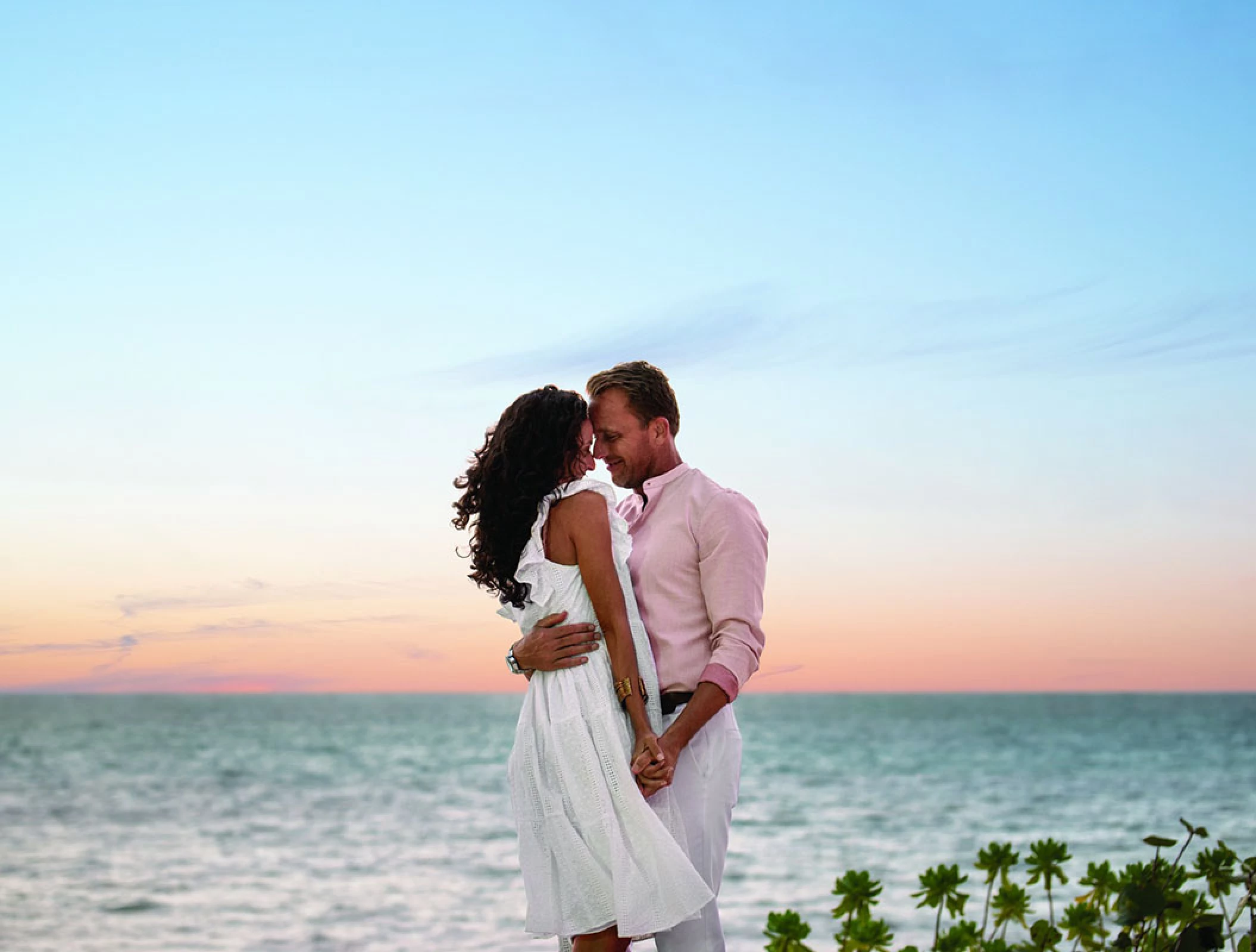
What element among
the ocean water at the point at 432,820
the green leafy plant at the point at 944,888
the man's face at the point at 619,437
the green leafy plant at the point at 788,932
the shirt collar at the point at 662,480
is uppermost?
the man's face at the point at 619,437

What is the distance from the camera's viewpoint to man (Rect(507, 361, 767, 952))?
3.20 metres

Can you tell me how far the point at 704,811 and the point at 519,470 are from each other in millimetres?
996

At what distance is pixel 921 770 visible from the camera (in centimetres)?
2988

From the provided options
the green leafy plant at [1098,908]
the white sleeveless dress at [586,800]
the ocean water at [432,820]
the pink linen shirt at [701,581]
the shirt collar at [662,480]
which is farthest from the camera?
the ocean water at [432,820]

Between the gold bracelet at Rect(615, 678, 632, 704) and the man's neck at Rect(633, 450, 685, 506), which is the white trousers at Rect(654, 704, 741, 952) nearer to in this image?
the gold bracelet at Rect(615, 678, 632, 704)

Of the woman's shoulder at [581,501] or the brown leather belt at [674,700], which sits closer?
the woman's shoulder at [581,501]

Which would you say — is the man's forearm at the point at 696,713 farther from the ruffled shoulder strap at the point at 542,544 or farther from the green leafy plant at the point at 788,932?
the green leafy plant at the point at 788,932

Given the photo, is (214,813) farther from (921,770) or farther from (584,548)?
(584,548)

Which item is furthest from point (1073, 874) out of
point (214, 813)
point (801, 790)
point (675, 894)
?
point (214, 813)

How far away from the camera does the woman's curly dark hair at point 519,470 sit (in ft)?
10.4

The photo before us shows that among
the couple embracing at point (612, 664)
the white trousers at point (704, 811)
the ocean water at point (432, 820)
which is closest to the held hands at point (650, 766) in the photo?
the couple embracing at point (612, 664)

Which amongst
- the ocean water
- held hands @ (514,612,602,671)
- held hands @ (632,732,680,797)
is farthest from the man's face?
the ocean water

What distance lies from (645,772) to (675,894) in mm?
293

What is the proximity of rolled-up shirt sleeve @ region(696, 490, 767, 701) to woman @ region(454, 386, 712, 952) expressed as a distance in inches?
7.6
